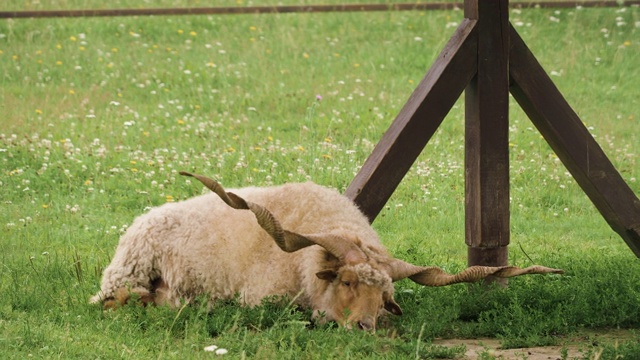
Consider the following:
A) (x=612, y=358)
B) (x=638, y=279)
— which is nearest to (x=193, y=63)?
(x=638, y=279)

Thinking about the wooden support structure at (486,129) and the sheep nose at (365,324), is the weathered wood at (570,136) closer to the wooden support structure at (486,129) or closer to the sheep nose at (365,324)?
the wooden support structure at (486,129)

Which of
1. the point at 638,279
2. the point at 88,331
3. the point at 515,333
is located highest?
the point at 638,279

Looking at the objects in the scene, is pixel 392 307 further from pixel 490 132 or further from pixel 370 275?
pixel 490 132

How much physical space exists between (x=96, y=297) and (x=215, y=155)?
4172mm

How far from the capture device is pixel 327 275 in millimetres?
6289

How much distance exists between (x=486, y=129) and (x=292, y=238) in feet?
5.12

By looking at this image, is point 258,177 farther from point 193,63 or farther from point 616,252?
point 193,63

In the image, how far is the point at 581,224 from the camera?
9852 mm

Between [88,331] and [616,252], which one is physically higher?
[616,252]

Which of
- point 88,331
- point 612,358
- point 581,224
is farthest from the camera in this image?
point 581,224

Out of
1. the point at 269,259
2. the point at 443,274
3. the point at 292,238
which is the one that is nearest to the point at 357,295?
the point at 292,238

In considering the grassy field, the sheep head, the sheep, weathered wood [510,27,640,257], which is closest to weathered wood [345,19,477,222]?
the sheep

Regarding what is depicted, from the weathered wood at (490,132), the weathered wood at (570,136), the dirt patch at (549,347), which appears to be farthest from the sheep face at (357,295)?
the weathered wood at (570,136)

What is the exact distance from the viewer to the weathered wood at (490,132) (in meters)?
6.98
